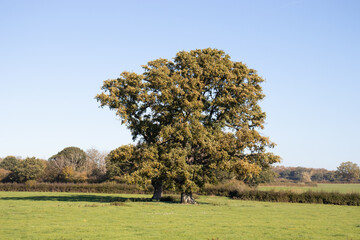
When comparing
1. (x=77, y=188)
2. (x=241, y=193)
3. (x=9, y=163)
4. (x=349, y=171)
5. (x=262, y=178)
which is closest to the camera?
(x=241, y=193)

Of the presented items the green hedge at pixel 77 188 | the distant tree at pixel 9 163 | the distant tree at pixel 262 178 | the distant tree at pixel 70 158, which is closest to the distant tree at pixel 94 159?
the distant tree at pixel 70 158

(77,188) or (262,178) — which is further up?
(262,178)

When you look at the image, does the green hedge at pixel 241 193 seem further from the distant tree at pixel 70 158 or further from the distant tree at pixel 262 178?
the distant tree at pixel 70 158

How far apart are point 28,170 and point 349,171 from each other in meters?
132

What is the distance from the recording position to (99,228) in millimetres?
20703

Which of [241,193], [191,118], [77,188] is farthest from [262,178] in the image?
[191,118]

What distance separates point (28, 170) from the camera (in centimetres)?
9656

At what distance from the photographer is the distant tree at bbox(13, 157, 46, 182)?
96625mm

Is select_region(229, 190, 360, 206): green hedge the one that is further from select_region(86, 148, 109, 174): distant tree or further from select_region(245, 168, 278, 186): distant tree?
select_region(86, 148, 109, 174): distant tree

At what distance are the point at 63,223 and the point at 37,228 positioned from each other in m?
2.37

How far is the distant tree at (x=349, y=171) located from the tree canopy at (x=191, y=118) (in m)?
136

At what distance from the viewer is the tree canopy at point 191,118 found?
37.9 metres

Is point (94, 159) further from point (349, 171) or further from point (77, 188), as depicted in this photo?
point (349, 171)

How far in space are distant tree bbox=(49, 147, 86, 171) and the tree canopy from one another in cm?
7061
